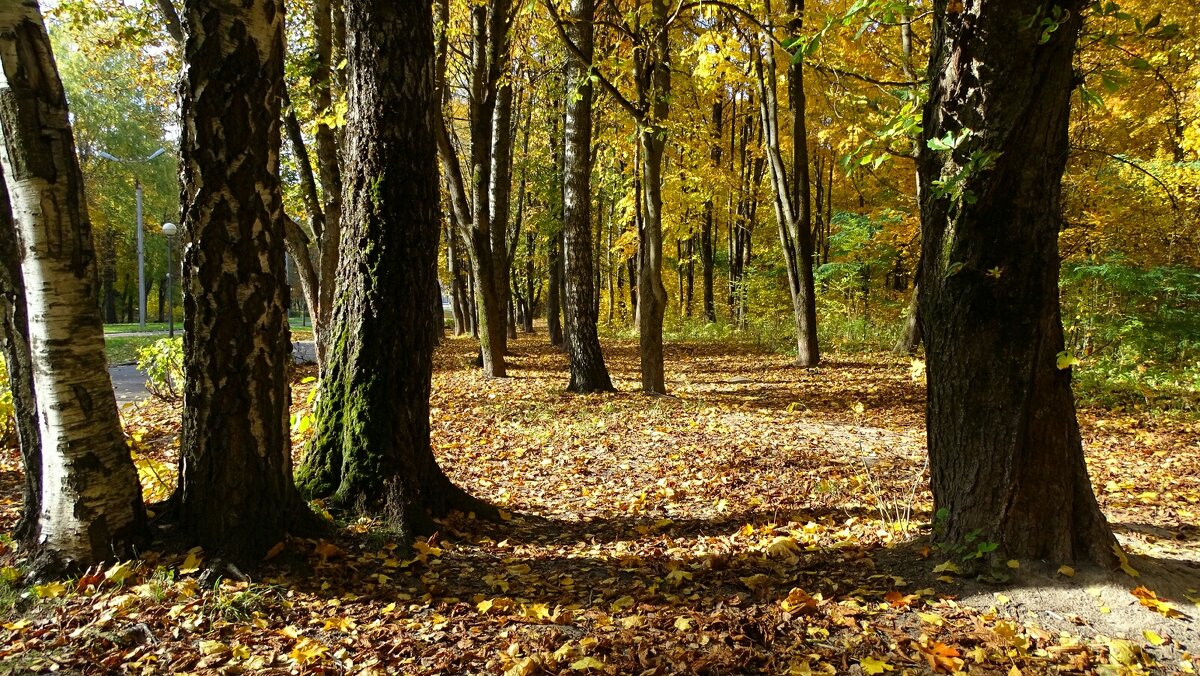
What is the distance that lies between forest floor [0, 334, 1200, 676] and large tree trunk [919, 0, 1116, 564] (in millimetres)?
322

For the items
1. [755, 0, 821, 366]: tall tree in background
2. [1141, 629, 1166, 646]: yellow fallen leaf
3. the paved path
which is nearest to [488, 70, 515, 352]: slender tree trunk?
the paved path

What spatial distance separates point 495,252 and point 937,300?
10669 mm

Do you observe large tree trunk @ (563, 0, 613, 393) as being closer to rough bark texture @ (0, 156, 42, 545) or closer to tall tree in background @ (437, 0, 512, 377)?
tall tree in background @ (437, 0, 512, 377)

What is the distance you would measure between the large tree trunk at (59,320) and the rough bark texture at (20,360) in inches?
1.1

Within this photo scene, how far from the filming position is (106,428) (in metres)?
2.95

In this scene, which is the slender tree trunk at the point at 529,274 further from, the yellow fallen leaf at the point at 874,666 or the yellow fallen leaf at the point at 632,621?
the yellow fallen leaf at the point at 874,666

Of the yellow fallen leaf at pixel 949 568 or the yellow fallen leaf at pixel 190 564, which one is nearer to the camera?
the yellow fallen leaf at pixel 190 564

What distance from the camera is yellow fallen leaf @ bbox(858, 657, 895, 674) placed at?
94.8 inches

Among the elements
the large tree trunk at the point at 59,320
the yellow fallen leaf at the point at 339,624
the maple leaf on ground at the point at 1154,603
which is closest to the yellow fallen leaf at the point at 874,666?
the maple leaf on ground at the point at 1154,603

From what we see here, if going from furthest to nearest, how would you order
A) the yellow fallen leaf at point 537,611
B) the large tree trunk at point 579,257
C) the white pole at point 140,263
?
1. the white pole at point 140,263
2. the large tree trunk at point 579,257
3. the yellow fallen leaf at point 537,611

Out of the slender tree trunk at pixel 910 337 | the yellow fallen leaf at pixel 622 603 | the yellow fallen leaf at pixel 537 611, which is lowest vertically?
the yellow fallen leaf at pixel 622 603

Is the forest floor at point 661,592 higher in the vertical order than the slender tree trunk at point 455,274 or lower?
lower

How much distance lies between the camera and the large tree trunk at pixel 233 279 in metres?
2.94

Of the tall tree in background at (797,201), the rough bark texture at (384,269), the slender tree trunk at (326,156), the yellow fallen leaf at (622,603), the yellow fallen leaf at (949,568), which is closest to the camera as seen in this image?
the yellow fallen leaf at (622,603)
